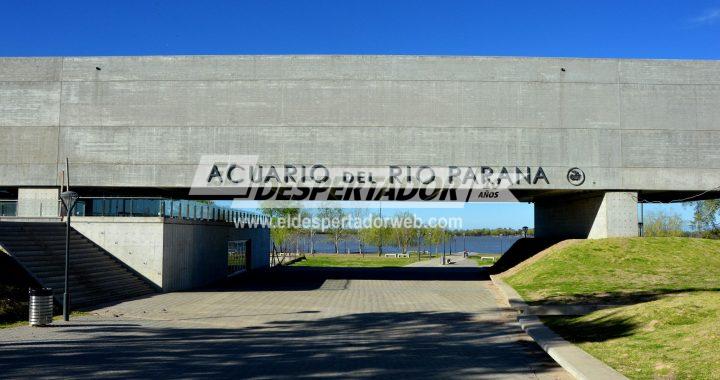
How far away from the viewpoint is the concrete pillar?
33.2 meters

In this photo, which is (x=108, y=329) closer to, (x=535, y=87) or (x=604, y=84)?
(x=535, y=87)

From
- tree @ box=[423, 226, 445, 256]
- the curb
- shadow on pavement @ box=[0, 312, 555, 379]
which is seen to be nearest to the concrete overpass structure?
shadow on pavement @ box=[0, 312, 555, 379]

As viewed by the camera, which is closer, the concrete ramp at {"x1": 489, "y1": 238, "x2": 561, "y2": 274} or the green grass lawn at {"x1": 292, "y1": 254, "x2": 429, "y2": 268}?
the concrete ramp at {"x1": 489, "y1": 238, "x2": 561, "y2": 274}

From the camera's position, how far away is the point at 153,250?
26578 mm

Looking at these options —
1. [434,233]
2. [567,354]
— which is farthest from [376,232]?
[567,354]

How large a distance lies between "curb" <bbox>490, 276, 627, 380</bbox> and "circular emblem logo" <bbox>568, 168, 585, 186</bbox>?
16.6 metres

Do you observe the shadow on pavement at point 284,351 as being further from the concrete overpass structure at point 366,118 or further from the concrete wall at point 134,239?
the concrete overpass structure at point 366,118

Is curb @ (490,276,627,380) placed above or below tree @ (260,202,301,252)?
below

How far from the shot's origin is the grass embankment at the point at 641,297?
35.1 feet

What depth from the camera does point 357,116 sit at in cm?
3228

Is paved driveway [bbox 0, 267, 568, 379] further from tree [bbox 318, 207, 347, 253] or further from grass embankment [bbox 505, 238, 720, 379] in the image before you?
tree [bbox 318, 207, 347, 253]

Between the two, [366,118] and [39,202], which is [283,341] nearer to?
[366,118]

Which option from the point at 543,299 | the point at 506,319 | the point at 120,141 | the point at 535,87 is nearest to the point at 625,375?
the point at 506,319

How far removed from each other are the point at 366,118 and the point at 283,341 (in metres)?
19.0
